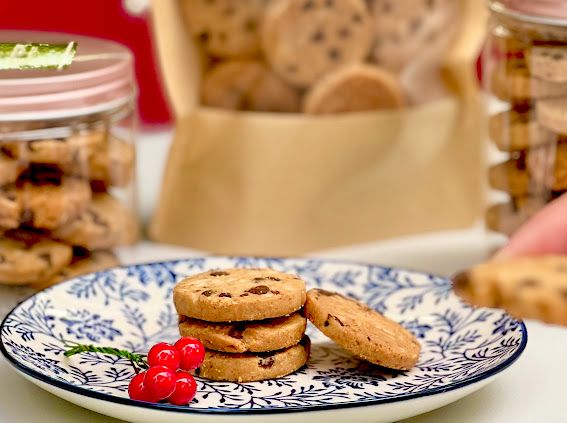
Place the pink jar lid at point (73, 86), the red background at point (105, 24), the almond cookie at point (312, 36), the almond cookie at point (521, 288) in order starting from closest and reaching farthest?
the almond cookie at point (521, 288), the pink jar lid at point (73, 86), the almond cookie at point (312, 36), the red background at point (105, 24)

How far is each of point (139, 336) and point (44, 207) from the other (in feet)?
0.39

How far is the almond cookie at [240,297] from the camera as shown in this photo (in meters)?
0.61

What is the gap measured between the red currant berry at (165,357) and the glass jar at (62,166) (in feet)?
A: 0.65

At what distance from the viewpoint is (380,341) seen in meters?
0.63

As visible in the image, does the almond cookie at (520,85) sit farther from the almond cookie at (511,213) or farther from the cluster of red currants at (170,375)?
the cluster of red currants at (170,375)

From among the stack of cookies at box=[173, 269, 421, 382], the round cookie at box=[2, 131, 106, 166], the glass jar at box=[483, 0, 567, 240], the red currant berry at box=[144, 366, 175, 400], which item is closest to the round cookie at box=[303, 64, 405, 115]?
the glass jar at box=[483, 0, 567, 240]

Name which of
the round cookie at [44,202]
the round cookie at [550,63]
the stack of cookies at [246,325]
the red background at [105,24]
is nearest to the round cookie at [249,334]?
the stack of cookies at [246,325]

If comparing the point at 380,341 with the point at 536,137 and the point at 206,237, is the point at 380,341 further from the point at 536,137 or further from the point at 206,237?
the point at 206,237

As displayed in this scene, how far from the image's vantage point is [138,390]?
1.90 feet

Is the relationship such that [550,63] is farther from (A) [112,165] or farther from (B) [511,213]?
(A) [112,165]

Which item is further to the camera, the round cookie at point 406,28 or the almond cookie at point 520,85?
the round cookie at point 406,28

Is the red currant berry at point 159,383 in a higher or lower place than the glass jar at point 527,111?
lower

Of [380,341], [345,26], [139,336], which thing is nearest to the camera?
[380,341]

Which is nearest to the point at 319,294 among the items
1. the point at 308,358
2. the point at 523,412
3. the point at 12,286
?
the point at 308,358
